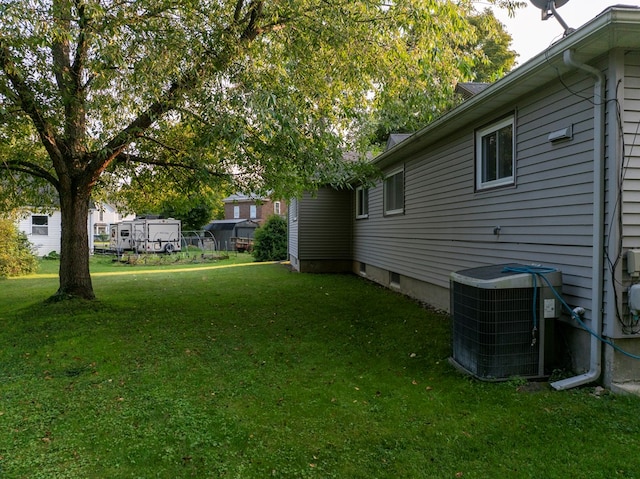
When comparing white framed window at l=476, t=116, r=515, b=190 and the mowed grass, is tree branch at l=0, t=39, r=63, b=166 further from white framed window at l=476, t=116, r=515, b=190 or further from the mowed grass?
white framed window at l=476, t=116, r=515, b=190

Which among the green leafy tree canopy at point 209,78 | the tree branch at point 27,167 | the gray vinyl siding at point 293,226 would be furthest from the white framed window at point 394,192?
the tree branch at point 27,167

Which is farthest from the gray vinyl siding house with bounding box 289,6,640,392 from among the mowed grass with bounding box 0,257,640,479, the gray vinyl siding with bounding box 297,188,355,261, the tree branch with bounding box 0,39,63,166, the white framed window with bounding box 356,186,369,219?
the gray vinyl siding with bounding box 297,188,355,261

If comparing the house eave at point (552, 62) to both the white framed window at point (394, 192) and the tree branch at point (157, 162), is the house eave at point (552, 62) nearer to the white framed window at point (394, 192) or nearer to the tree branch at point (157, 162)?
the white framed window at point (394, 192)

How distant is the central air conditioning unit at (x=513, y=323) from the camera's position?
3973mm

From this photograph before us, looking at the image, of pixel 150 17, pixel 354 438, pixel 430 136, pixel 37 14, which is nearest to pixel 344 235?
pixel 430 136

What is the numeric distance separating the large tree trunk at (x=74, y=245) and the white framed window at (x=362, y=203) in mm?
7587

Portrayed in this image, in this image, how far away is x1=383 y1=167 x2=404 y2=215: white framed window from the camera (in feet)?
32.3

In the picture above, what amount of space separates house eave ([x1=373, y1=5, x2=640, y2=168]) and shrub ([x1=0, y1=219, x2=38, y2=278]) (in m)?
14.7

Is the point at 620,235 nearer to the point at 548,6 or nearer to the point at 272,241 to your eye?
the point at 548,6

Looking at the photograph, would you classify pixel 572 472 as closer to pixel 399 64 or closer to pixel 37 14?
pixel 399 64

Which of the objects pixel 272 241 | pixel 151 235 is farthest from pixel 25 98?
pixel 151 235

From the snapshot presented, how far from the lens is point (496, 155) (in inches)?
231

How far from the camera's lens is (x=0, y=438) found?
10.3ft

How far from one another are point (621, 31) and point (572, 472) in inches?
130
